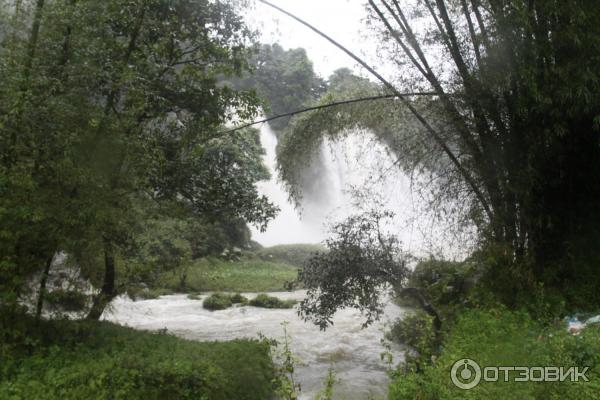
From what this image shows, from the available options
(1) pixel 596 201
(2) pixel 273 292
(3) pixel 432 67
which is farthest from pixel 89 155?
(2) pixel 273 292

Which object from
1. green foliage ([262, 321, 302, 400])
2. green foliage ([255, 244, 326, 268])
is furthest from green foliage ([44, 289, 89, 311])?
green foliage ([255, 244, 326, 268])

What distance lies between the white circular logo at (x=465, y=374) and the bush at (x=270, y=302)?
29.0 feet

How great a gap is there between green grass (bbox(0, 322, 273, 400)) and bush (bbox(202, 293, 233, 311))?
638 cm

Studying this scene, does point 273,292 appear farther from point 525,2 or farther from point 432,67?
point 525,2

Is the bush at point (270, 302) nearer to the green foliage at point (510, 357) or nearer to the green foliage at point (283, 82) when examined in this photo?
the green foliage at point (510, 357)

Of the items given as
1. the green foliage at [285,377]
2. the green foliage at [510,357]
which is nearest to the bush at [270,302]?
the green foliage at [285,377]

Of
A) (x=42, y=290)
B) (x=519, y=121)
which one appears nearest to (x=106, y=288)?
(x=42, y=290)

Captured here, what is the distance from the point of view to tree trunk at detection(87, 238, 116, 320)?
621 centimetres

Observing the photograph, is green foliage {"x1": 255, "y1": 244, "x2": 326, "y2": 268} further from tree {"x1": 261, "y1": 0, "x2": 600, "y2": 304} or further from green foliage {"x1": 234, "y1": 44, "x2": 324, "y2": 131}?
tree {"x1": 261, "y1": 0, "x2": 600, "y2": 304}

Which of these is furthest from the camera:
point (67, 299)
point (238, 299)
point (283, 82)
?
point (283, 82)

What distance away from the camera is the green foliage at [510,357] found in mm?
3514

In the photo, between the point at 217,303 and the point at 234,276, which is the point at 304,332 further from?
the point at 234,276

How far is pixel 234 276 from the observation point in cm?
1692

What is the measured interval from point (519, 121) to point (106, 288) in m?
5.47
